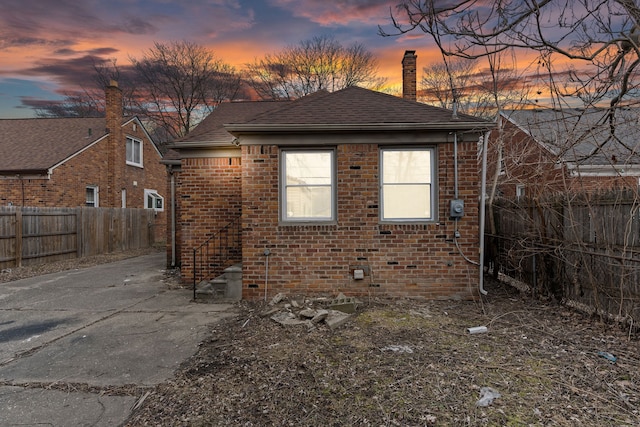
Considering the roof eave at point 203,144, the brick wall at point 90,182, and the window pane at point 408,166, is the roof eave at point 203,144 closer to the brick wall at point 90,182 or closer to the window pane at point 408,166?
the window pane at point 408,166

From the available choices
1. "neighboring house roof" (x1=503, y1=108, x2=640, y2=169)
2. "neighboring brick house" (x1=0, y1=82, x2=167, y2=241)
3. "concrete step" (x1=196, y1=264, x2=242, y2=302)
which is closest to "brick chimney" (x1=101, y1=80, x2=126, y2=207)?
"neighboring brick house" (x1=0, y1=82, x2=167, y2=241)

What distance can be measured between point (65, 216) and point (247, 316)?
11.1 m

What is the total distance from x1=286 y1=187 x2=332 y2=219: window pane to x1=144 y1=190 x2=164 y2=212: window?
16.3 metres

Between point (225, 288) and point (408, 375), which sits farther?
point (225, 288)

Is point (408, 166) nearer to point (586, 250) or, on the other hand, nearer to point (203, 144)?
point (586, 250)

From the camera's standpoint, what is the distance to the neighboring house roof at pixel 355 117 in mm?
6176

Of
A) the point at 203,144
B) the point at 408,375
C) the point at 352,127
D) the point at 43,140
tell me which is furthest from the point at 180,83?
the point at 408,375

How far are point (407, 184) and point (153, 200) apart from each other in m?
19.0

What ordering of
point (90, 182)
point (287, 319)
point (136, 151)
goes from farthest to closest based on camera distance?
1. point (136, 151)
2. point (90, 182)
3. point (287, 319)

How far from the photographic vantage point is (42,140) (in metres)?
16.7

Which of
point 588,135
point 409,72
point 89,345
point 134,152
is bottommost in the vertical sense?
point 89,345

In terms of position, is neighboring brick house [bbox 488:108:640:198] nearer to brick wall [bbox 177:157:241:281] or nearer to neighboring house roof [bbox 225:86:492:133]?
neighboring house roof [bbox 225:86:492:133]

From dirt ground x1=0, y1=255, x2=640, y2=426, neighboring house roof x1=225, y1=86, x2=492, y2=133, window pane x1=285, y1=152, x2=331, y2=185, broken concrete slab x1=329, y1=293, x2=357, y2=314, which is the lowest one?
dirt ground x1=0, y1=255, x2=640, y2=426

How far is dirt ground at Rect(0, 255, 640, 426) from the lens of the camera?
2.81 m
